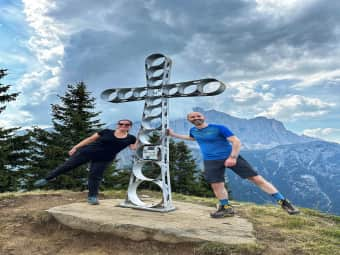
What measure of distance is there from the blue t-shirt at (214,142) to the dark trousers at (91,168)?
7.40ft

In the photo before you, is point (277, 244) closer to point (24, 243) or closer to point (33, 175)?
point (24, 243)

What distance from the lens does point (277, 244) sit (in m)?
4.30

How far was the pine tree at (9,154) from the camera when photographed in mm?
19861

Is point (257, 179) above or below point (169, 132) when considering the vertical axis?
below

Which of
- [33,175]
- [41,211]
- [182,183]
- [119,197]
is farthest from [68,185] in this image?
[41,211]

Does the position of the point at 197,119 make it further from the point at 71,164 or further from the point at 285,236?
the point at 71,164

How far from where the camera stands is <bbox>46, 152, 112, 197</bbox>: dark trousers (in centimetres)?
600

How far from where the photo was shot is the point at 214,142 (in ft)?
17.6

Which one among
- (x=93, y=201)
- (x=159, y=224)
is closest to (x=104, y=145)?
(x=93, y=201)

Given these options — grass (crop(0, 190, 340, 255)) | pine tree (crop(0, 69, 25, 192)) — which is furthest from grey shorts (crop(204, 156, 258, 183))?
pine tree (crop(0, 69, 25, 192))

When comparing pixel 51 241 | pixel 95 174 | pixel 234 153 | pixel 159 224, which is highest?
pixel 234 153

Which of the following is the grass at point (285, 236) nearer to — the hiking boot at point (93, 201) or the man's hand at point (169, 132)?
the man's hand at point (169, 132)

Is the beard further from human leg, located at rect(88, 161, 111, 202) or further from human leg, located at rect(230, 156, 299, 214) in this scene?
human leg, located at rect(88, 161, 111, 202)

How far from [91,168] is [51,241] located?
189cm
